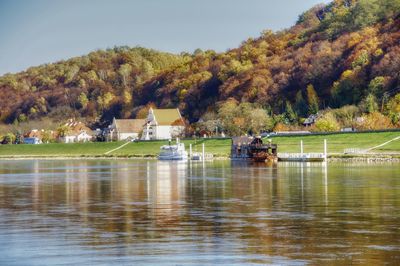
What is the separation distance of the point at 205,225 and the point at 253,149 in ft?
267

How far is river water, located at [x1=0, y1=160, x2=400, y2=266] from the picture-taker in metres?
22.0

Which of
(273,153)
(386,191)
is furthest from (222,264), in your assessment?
(273,153)

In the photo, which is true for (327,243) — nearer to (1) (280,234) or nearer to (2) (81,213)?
(1) (280,234)

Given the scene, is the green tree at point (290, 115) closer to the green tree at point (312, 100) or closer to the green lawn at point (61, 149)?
the green tree at point (312, 100)

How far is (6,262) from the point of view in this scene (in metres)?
21.7

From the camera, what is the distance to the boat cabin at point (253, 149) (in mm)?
103625

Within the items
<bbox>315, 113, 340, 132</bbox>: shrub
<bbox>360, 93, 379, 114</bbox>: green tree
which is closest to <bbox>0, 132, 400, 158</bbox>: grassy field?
<bbox>315, 113, 340, 132</bbox>: shrub

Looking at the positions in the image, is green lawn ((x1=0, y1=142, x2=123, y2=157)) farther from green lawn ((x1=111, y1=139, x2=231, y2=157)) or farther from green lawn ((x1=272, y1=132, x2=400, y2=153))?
green lawn ((x1=272, y1=132, x2=400, y2=153))

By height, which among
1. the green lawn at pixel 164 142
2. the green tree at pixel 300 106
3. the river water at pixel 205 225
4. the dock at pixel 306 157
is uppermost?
the green tree at pixel 300 106

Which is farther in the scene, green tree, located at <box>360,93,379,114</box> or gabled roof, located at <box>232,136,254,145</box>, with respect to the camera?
green tree, located at <box>360,93,379,114</box>

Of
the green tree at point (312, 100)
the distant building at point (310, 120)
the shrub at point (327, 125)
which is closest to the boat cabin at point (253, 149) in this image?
the shrub at point (327, 125)

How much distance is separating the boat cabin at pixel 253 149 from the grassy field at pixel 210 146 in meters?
4.57

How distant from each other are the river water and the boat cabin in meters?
53.7

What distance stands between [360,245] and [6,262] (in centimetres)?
923
